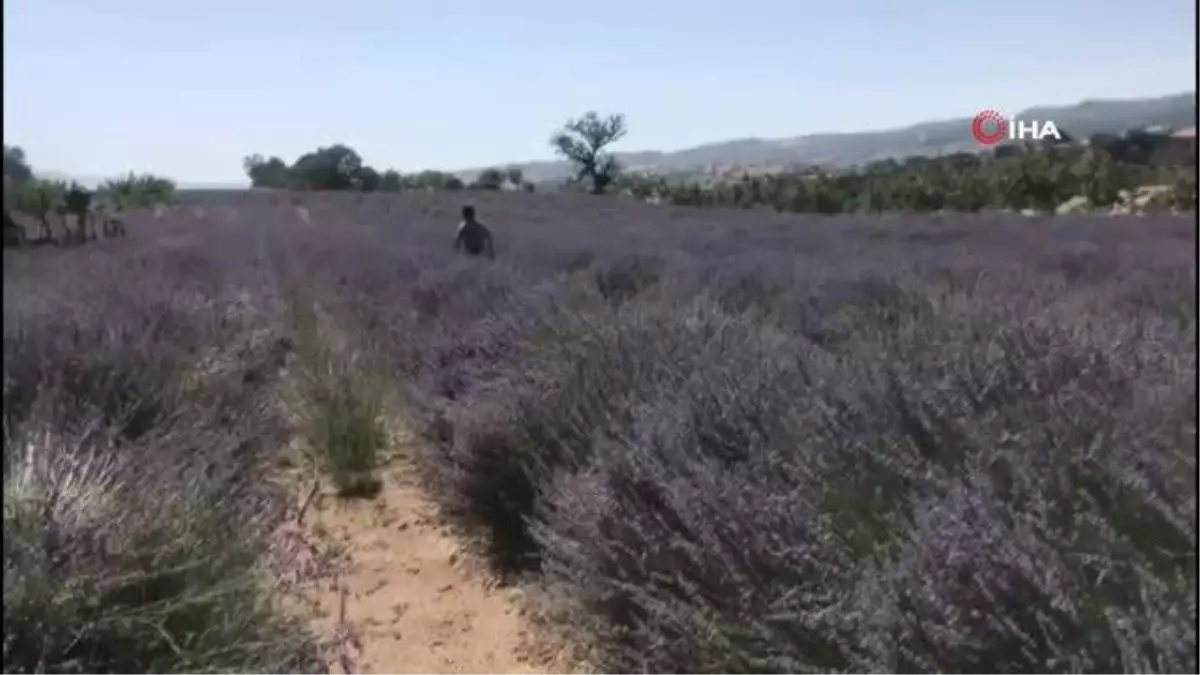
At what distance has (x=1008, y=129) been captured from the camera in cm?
205

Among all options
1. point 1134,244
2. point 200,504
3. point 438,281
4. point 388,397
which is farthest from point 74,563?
point 438,281

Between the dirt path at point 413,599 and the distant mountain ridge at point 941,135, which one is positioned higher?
the distant mountain ridge at point 941,135

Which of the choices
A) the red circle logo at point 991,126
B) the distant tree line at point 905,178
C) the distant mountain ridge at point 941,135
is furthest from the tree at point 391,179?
the red circle logo at point 991,126

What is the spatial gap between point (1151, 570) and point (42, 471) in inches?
83.3

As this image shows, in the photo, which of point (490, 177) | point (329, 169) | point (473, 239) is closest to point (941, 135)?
point (329, 169)

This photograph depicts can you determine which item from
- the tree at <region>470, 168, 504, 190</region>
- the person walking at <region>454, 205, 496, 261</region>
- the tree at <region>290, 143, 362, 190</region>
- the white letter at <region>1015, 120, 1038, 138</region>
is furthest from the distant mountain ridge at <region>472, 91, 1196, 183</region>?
the person walking at <region>454, 205, 496, 261</region>

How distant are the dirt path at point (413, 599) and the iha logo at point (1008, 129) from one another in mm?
2544

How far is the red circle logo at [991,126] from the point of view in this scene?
2.04 metres

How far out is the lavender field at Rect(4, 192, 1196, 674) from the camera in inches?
88.4

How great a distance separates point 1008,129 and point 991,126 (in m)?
0.03

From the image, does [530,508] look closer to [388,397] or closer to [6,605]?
[388,397]

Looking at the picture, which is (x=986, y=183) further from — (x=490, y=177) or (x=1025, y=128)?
(x=1025, y=128)

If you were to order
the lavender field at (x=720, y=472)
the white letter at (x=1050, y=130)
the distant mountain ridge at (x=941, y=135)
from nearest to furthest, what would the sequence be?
the distant mountain ridge at (x=941, y=135) < the white letter at (x=1050, y=130) < the lavender field at (x=720, y=472)

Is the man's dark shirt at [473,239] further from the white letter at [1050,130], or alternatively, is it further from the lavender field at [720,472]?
the white letter at [1050,130]
